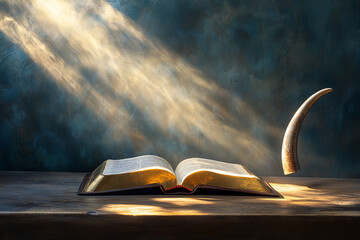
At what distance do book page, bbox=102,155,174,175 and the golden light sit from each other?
0.35m

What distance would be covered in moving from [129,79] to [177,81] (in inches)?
9.0

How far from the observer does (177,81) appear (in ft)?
6.79

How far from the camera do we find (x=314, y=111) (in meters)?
2.06

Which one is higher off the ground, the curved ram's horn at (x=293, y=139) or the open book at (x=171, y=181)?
the curved ram's horn at (x=293, y=139)

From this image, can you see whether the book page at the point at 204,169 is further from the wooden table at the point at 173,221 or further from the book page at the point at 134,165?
the wooden table at the point at 173,221

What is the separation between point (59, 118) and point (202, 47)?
0.76 m

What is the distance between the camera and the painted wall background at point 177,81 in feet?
6.72

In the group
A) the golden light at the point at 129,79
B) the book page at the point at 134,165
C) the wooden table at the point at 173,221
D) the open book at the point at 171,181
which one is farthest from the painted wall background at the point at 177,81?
the wooden table at the point at 173,221

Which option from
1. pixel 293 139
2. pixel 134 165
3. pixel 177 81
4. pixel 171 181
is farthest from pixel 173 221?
pixel 177 81

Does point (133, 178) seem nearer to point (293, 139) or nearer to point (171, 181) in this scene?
point (171, 181)

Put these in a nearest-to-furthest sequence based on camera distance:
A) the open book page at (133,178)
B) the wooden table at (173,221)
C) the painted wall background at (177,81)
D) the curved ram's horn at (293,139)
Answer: the wooden table at (173,221) → the open book page at (133,178) → the curved ram's horn at (293,139) → the painted wall background at (177,81)

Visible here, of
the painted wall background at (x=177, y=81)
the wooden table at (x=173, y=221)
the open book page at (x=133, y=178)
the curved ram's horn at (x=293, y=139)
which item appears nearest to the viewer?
the wooden table at (x=173, y=221)

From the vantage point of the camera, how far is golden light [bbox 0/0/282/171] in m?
2.05

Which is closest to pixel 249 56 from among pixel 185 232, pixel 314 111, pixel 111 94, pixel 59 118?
pixel 314 111
